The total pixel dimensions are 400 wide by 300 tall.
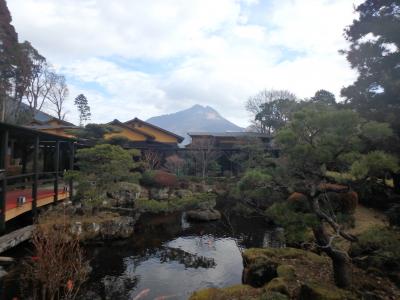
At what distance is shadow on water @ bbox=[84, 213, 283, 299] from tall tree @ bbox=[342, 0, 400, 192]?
664cm

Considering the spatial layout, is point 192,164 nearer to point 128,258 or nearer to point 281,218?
point 128,258

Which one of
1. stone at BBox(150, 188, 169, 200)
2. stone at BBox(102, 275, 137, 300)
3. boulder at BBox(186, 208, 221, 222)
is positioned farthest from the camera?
stone at BBox(150, 188, 169, 200)

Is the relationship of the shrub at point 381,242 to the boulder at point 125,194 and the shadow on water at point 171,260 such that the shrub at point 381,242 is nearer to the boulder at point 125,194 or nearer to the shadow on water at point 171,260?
the shadow on water at point 171,260

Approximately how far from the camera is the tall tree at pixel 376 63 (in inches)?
382

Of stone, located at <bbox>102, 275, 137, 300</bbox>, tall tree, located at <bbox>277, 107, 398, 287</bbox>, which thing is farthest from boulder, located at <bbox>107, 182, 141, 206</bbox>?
tall tree, located at <bbox>277, 107, 398, 287</bbox>

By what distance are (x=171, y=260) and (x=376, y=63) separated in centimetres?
1016

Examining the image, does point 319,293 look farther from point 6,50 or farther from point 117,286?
point 6,50

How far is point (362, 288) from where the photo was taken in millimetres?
6961

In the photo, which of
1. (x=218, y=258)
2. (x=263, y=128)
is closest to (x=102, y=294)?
(x=218, y=258)

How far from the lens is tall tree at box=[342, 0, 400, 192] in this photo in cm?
970

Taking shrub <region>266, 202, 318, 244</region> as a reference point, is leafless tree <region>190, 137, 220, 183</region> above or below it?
above

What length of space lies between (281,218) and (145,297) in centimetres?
407

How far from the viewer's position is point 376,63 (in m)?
10.8

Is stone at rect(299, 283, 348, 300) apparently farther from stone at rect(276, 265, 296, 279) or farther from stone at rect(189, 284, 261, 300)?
stone at rect(276, 265, 296, 279)
